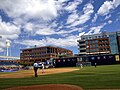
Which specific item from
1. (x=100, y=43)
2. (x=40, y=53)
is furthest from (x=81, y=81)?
(x=40, y=53)

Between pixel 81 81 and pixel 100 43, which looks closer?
pixel 81 81

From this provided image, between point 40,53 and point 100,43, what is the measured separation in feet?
171

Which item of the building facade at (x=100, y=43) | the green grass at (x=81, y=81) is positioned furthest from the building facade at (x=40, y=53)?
the green grass at (x=81, y=81)

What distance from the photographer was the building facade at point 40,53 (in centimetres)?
16438

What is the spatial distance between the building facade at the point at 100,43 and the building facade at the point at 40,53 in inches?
1007

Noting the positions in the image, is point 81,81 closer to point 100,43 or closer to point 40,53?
point 100,43

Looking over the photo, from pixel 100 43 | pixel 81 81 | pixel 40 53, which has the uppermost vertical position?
pixel 100 43

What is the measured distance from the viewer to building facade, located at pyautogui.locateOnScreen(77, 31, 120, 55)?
138 metres

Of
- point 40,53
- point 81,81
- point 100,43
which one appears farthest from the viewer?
point 40,53

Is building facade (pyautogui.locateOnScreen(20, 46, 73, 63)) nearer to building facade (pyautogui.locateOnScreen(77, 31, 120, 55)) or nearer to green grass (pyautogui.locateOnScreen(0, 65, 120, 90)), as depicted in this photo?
building facade (pyautogui.locateOnScreen(77, 31, 120, 55))

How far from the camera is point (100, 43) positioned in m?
144

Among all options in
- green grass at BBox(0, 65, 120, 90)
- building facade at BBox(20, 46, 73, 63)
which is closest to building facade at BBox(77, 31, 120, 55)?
building facade at BBox(20, 46, 73, 63)

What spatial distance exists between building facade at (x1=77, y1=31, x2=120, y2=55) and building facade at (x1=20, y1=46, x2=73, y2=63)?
1007 inches

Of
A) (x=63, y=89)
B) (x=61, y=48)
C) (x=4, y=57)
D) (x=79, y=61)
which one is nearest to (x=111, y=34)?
(x=79, y=61)
